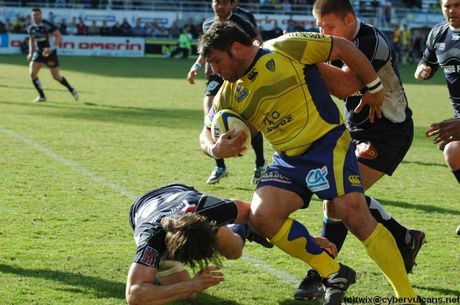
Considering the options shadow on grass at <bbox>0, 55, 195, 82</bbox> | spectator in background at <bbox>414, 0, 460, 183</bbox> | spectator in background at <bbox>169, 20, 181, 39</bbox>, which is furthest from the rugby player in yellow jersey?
spectator in background at <bbox>169, 20, 181, 39</bbox>

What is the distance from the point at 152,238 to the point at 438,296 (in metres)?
2.05

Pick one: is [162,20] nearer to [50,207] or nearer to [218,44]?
[50,207]

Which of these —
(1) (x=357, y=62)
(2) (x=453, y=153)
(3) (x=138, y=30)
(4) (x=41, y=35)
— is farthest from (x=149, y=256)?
(3) (x=138, y=30)

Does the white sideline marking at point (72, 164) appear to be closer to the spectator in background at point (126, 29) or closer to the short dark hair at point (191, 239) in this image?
the short dark hair at point (191, 239)

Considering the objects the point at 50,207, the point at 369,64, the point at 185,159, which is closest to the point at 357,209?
the point at 369,64

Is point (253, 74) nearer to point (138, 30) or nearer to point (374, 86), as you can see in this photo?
point (374, 86)

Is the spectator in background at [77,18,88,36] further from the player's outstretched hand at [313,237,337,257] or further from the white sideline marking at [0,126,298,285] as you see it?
the player's outstretched hand at [313,237,337,257]

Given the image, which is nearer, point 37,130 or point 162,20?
point 37,130

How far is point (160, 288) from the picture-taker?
538cm

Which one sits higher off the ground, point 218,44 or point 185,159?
point 218,44

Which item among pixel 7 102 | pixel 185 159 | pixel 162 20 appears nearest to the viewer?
pixel 185 159

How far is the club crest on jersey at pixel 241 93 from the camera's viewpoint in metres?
5.72

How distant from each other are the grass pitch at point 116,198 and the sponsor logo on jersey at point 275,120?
1202 mm

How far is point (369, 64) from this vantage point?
229 inches
